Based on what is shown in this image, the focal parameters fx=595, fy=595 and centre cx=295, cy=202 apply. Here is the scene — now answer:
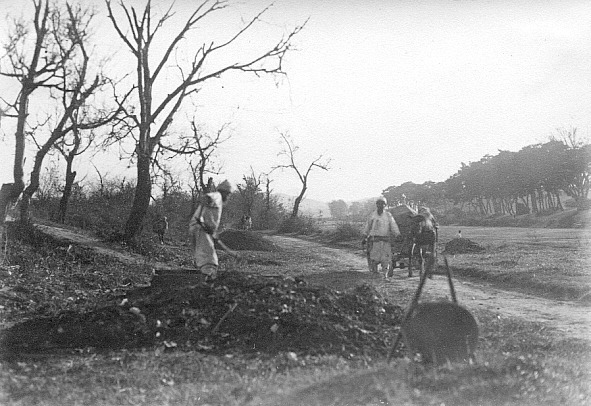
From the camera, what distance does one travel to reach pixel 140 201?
829 inches

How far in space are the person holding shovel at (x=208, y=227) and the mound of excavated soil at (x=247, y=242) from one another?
19.4 m

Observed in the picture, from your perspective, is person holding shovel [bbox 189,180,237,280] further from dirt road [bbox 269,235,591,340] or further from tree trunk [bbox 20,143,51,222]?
tree trunk [bbox 20,143,51,222]

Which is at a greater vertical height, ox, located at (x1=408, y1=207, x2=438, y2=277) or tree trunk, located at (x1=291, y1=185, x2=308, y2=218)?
tree trunk, located at (x1=291, y1=185, x2=308, y2=218)

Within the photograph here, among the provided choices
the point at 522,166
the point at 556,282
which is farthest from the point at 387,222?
the point at 522,166

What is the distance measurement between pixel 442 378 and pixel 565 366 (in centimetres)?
146

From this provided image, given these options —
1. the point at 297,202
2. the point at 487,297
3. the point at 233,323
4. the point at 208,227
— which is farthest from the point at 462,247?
the point at 297,202

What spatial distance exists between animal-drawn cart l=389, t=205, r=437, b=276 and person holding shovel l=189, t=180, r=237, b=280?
648 cm

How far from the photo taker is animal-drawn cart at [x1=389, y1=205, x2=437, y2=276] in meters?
14.7

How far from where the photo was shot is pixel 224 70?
21297 millimetres

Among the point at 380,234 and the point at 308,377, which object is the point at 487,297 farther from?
the point at 308,377

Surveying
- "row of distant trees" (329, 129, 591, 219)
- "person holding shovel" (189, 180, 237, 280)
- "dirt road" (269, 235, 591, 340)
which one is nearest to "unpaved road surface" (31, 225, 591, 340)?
"dirt road" (269, 235, 591, 340)

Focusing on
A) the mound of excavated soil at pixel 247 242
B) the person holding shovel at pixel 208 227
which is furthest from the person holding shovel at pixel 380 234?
the mound of excavated soil at pixel 247 242

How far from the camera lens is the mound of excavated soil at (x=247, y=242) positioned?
2912cm

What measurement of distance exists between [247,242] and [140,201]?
30.7 feet
